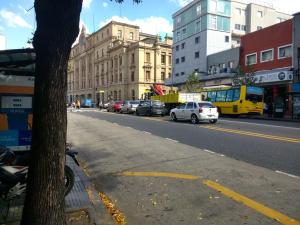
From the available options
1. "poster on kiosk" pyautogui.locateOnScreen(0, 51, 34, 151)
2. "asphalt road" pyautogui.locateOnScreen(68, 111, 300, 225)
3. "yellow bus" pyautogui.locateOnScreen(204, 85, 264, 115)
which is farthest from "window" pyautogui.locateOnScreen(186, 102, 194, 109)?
"poster on kiosk" pyautogui.locateOnScreen(0, 51, 34, 151)

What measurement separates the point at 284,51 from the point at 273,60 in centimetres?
177

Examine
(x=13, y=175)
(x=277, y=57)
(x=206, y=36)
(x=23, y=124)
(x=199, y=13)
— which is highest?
(x=199, y=13)

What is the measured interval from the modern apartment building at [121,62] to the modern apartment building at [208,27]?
33.4 feet

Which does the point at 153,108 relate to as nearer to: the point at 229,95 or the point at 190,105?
the point at 229,95

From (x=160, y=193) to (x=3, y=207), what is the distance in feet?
8.91

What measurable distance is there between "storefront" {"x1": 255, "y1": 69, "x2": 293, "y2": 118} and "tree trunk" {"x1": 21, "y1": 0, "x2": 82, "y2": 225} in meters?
31.8

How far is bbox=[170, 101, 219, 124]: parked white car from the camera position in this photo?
76.2 ft

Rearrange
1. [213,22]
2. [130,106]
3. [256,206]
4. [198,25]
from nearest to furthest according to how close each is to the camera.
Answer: [256,206] → [130,106] → [213,22] → [198,25]

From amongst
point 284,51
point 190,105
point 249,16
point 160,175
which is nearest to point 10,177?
point 160,175

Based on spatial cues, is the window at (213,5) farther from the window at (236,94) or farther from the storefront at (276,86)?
the window at (236,94)

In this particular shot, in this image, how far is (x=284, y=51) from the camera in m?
36.9

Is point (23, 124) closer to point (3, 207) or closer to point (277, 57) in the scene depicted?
point (3, 207)

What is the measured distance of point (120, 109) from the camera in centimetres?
4353

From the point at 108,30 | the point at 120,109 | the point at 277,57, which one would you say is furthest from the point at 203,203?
the point at 108,30
